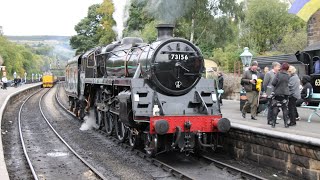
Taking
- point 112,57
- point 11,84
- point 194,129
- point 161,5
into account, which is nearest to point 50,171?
point 194,129

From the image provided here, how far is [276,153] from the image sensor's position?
26.0ft

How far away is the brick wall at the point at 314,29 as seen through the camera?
1650cm

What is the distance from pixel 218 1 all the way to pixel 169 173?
20726 millimetres

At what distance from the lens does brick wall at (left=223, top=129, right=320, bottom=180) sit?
23.0 ft

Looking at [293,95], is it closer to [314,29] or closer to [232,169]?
[232,169]

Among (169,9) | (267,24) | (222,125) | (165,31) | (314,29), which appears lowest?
(222,125)

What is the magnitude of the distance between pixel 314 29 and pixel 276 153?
10341 mm

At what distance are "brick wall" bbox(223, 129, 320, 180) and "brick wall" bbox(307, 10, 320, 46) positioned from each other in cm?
879

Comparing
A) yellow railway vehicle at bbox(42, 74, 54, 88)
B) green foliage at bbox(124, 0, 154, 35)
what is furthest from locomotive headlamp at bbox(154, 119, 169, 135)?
yellow railway vehicle at bbox(42, 74, 54, 88)

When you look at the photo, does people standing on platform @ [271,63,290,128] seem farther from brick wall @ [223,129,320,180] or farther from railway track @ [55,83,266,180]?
railway track @ [55,83,266,180]

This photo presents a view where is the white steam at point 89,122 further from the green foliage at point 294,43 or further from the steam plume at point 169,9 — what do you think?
the green foliage at point 294,43

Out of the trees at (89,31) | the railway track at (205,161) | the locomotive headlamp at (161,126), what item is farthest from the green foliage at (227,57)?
the trees at (89,31)

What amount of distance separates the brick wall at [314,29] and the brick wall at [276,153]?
879 centimetres

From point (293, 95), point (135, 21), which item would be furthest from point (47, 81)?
point (293, 95)
